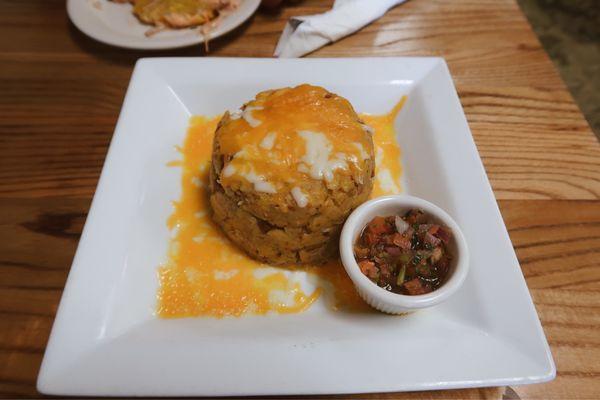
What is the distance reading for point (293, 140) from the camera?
1449 mm

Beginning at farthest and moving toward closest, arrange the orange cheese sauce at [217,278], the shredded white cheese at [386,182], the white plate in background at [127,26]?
the white plate in background at [127,26], the shredded white cheese at [386,182], the orange cheese sauce at [217,278]

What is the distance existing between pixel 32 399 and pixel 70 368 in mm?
309

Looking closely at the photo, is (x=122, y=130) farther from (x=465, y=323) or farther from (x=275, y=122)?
(x=465, y=323)

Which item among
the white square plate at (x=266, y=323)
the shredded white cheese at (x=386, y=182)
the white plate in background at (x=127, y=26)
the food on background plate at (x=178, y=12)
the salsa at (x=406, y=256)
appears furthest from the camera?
the food on background plate at (x=178, y=12)

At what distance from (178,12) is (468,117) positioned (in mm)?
1753

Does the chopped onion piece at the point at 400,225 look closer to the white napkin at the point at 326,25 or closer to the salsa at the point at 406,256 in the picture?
the salsa at the point at 406,256

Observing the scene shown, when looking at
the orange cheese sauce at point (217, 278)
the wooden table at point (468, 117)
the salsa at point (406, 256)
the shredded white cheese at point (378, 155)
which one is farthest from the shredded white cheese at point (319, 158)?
the wooden table at point (468, 117)

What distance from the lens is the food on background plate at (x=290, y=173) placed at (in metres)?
1.43

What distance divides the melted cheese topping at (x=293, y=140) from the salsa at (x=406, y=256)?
10.4 inches

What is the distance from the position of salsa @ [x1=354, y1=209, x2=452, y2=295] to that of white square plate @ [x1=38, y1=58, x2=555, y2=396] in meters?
0.13

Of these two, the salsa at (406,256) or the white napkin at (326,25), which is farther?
the white napkin at (326,25)

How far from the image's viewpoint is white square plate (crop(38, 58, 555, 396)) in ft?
3.99

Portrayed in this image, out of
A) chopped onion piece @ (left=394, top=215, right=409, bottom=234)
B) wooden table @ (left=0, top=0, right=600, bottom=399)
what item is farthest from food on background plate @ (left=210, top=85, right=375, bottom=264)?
wooden table @ (left=0, top=0, right=600, bottom=399)

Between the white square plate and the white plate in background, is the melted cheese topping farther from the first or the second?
the white plate in background
